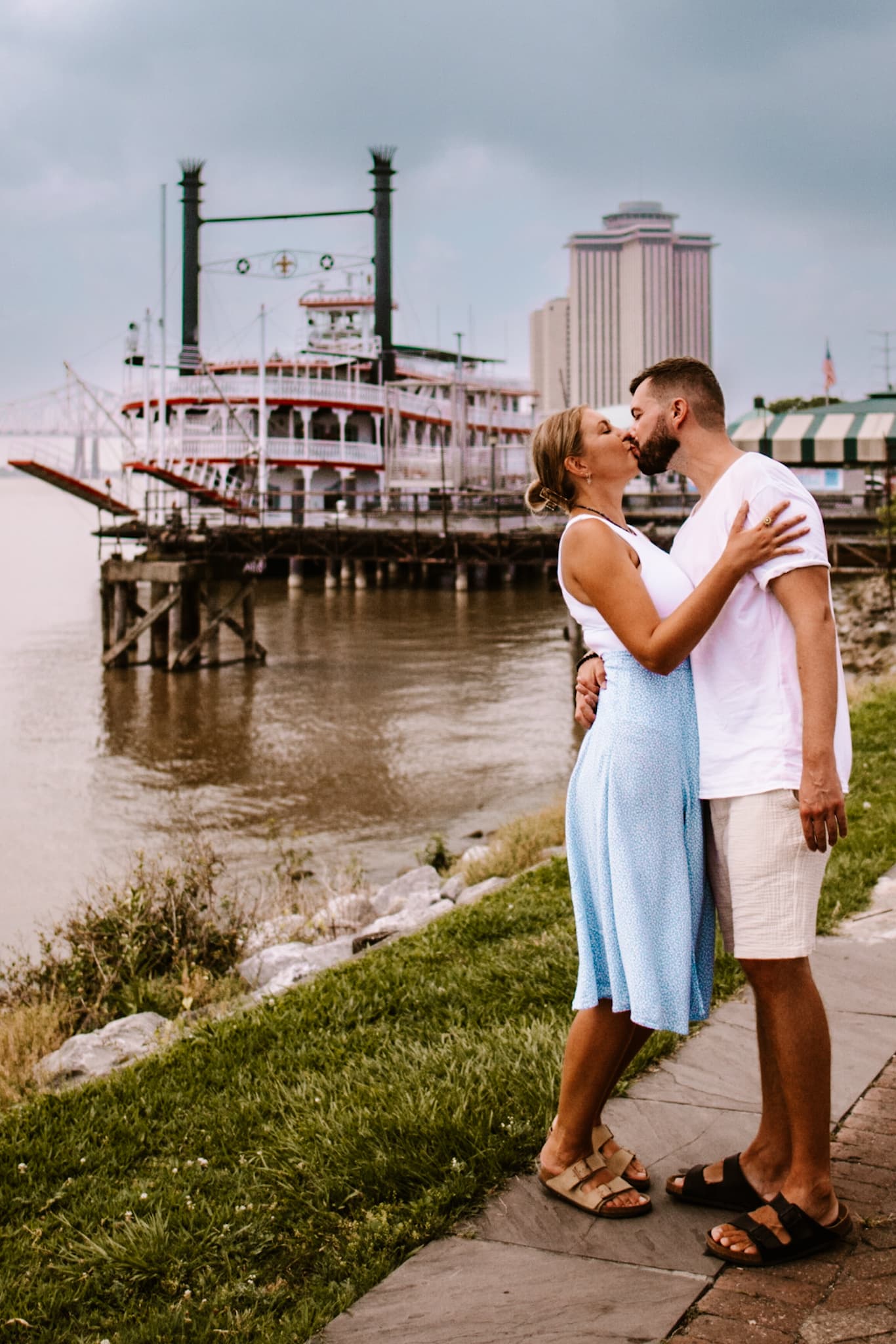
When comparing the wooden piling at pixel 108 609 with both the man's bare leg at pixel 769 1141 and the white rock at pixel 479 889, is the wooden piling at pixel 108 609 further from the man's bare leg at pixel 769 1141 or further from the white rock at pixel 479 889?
the man's bare leg at pixel 769 1141

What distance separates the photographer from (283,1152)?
11.2ft

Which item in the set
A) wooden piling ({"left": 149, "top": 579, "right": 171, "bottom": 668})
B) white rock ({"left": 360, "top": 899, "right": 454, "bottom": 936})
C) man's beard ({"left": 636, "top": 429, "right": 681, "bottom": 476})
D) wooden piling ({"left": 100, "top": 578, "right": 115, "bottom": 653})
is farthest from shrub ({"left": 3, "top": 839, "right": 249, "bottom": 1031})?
wooden piling ({"left": 100, "top": 578, "right": 115, "bottom": 653})

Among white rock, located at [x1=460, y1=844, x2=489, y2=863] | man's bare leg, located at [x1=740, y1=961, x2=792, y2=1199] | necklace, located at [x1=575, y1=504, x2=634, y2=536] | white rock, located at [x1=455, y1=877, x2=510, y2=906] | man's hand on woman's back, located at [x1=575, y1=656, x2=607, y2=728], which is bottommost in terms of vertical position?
white rock, located at [x1=460, y1=844, x2=489, y2=863]

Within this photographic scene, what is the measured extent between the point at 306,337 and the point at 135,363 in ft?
26.7

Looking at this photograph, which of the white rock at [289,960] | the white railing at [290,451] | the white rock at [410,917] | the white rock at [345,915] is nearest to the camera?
the white rock at [289,960]

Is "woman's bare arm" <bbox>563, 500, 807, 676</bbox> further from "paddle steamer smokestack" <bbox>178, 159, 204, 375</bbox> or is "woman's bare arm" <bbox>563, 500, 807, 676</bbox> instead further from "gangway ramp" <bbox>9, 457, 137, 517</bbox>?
"paddle steamer smokestack" <bbox>178, 159, 204, 375</bbox>

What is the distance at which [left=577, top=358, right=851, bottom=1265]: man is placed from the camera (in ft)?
8.91

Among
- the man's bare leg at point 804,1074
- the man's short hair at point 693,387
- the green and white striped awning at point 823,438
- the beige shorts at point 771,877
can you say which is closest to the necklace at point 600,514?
the man's short hair at point 693,387

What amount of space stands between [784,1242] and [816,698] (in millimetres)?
1123

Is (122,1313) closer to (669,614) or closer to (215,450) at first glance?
(669,614)

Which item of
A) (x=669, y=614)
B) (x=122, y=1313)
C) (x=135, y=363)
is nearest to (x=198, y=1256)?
(x=122, y=1313)

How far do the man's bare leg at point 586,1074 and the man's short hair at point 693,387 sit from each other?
1.35 m

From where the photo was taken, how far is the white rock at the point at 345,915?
25.6 ft

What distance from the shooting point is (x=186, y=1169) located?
11.1 ft
